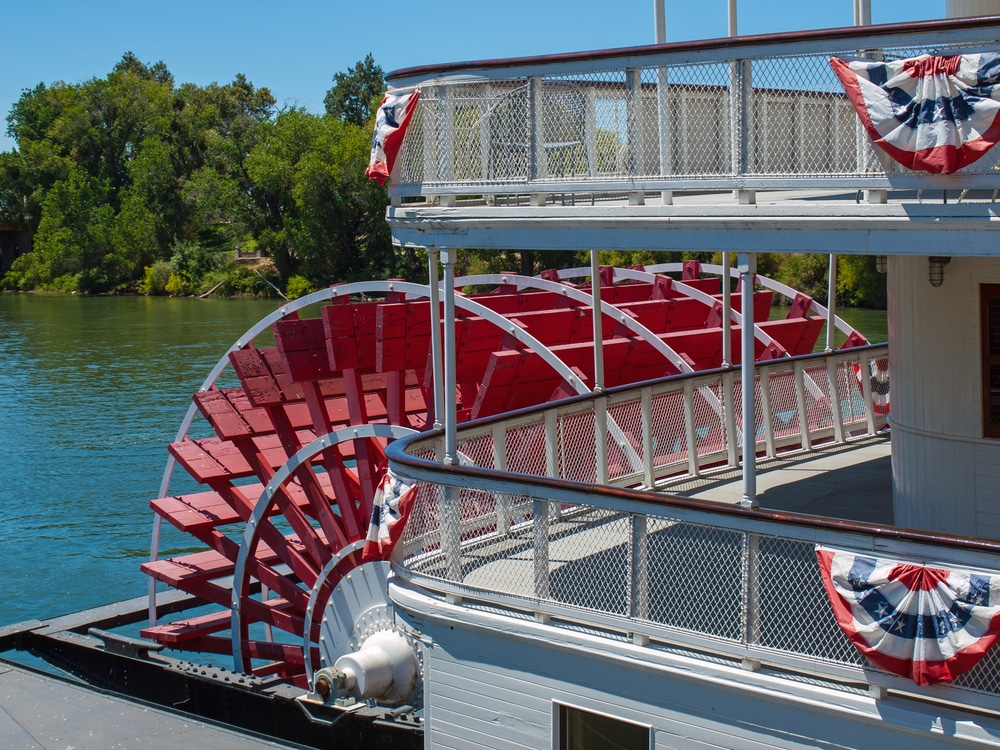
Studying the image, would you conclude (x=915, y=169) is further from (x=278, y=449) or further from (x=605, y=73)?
(x=278, y=449)

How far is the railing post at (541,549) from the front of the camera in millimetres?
5211

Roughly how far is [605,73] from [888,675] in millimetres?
2638

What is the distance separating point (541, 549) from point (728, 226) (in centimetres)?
148

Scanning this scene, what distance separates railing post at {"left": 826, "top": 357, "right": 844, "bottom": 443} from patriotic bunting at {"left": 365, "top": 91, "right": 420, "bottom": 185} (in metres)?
3.90

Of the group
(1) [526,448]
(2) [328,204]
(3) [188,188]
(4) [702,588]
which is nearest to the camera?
(4) [702,588]

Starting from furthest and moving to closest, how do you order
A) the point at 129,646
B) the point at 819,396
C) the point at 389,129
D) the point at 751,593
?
the point at 129,646, the point at 819,396, the point at 389,129, the point at 751,593

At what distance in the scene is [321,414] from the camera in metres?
11.1

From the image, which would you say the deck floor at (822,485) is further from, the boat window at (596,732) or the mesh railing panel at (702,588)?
the boat window at (596,732)

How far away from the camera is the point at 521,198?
7.91 meters

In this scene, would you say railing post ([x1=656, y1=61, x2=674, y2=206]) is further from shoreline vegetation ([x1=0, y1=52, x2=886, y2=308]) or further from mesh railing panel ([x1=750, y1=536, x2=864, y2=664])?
shoreline vegetation ([x1=0, y1=52, x2=886, y2=308])

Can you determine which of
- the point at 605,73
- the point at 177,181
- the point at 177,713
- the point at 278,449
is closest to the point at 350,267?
the point at 177,181

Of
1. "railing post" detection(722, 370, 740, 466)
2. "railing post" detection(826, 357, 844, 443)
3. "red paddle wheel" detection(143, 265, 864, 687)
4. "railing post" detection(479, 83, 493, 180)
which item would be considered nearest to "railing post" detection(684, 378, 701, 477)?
"railing post" detection(722, 370, 740, 466)

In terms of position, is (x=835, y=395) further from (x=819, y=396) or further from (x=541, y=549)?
(x=541, y=549)

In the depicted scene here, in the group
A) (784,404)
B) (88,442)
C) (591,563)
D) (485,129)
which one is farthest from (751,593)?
(88,442)
